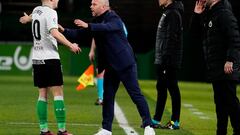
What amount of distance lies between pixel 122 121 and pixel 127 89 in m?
2.61

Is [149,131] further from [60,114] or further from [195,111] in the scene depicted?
[195,111]

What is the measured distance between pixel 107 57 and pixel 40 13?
1080 mm

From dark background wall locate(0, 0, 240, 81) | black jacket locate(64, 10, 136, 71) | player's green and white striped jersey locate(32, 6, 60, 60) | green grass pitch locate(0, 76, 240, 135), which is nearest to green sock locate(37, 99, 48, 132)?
green grass pitch locate(0, 76, 240, 135)

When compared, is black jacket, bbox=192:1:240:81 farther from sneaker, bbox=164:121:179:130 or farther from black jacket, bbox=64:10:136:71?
sneaker, bbox=164:121:179:130

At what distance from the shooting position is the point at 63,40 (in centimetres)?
1015

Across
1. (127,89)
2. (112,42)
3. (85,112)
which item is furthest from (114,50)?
(85,112)

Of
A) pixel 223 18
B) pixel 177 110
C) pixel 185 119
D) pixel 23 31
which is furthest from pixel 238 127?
pixel 23 31

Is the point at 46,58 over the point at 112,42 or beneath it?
beneath

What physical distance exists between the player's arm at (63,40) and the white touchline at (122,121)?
1871 mm

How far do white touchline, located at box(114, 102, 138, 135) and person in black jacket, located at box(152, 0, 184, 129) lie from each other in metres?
0.48

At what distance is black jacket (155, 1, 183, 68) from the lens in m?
12.2

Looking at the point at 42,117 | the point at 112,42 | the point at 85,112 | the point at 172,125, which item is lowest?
the point at 85,112

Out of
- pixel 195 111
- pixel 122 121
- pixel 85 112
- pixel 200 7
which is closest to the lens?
pixel 200 7

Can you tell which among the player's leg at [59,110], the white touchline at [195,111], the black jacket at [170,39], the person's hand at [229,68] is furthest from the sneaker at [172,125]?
the person's hand at [229,68]
